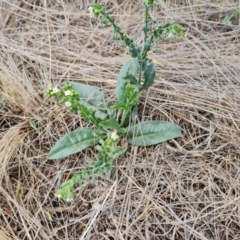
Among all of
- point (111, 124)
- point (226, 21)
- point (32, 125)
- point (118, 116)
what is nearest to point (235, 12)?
point (226, 21)

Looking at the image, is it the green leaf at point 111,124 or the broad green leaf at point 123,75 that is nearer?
the green leaf at point 111,124

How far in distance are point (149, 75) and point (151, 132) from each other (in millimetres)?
216

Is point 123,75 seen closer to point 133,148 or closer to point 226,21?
point 133,148

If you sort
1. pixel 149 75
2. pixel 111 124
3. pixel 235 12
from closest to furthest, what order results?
1. pixel 111 124
2. pixel 149 75
3. pixel 235 12

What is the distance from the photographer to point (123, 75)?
1.75 meters

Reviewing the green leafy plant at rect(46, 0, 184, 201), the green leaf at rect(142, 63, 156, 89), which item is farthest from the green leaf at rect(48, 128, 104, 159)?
the green leaf at rect(142, 63, 156, 89)

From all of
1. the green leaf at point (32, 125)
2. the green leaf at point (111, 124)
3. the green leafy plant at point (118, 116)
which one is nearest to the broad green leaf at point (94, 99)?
the green leafy plant at point (118, 116)

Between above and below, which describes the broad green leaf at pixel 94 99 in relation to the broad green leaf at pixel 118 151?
above

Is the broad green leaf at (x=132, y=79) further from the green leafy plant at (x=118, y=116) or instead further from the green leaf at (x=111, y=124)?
the green leaf at (x=111, y=124)

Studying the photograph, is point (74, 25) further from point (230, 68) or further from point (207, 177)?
point (207, 177)

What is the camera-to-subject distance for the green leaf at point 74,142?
5.32ft

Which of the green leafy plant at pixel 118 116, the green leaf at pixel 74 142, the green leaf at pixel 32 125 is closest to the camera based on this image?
the green leafy plant at pixel 118 116

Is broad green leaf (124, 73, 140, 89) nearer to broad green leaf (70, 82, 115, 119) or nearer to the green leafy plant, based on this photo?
the green leafy plant

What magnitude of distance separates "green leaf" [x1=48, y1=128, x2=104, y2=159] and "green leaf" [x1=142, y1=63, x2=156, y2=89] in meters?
0.27
